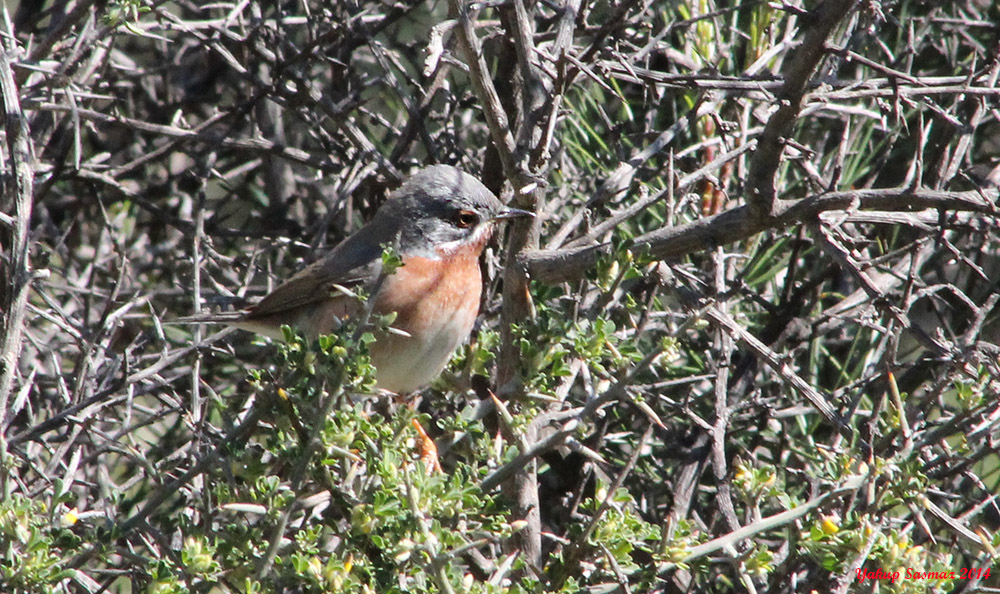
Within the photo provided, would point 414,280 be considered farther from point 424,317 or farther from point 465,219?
point 465,219

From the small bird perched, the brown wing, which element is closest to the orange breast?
the small bird perched

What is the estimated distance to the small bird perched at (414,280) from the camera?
3.88m

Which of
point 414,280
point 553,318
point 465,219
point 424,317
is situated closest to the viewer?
point 553,318

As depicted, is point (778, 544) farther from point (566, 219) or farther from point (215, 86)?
point (215, 86)

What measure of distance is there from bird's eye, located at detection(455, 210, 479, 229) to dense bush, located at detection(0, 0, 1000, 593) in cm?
20

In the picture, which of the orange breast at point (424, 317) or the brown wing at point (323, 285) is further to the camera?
the brown wing at point (323, 285)

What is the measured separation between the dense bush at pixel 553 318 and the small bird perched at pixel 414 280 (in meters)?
0.17

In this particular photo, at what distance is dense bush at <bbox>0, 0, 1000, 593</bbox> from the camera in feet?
8.13

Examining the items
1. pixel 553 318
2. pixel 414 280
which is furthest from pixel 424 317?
pixel 553 318

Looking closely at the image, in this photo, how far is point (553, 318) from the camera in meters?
2.86

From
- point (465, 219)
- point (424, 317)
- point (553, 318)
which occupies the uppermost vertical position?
point (553, 318)

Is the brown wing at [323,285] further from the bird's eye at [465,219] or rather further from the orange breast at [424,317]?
the bird's eye at [465,219]

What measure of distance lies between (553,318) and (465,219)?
1.44 metres

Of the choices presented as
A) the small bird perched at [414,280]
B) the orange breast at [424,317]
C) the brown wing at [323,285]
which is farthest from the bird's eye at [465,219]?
the brown wing at [323,285]
